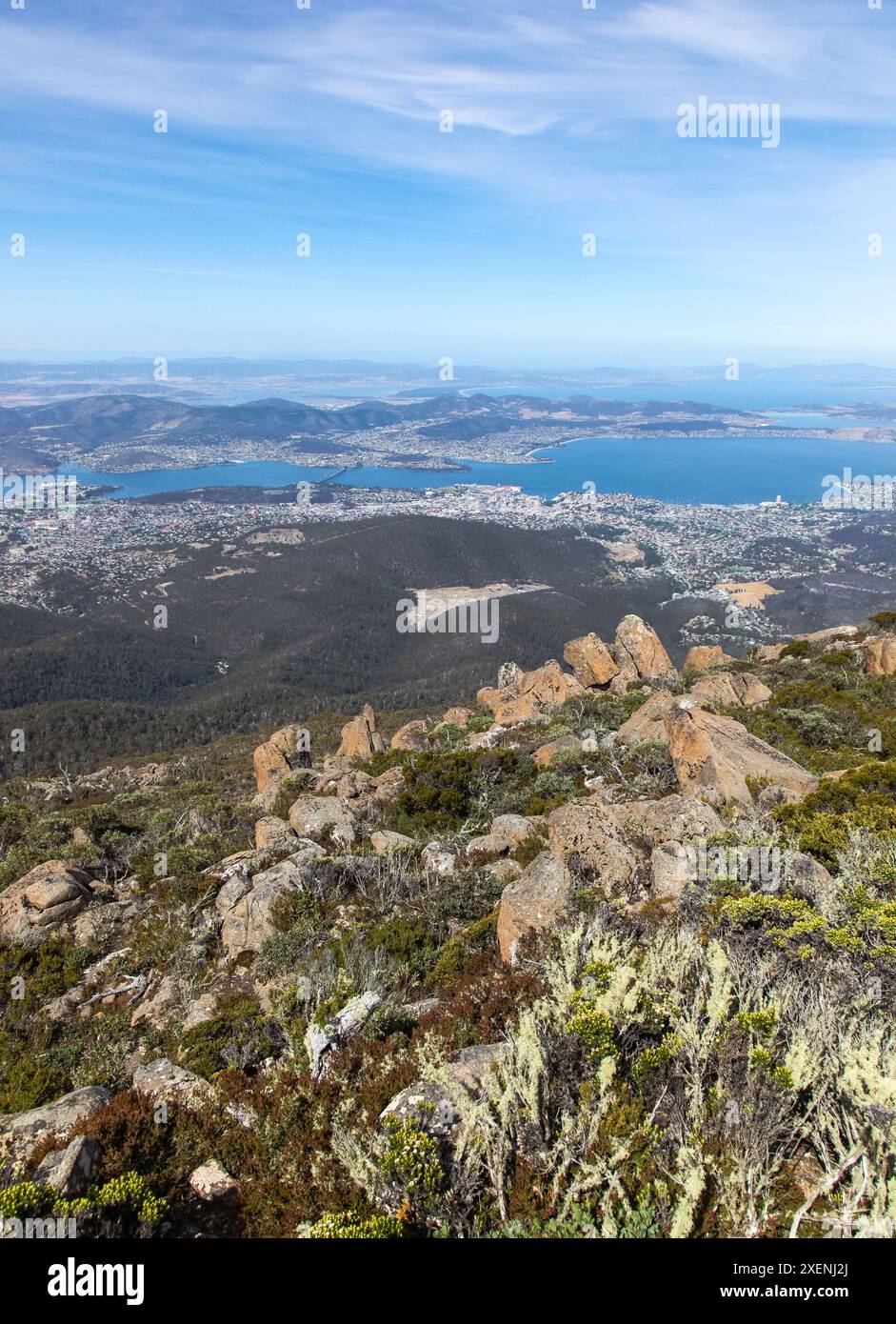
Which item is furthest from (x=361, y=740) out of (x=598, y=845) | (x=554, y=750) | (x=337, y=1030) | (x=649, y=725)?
(x=337, y=1030)

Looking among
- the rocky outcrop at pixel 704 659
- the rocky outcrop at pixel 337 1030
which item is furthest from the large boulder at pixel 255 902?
the rocky outcrop at pixel 704 659

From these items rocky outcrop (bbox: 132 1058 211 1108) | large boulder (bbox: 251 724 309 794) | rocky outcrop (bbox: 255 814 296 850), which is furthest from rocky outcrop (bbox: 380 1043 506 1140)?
large boulder (bbox: 251 724 309 794)

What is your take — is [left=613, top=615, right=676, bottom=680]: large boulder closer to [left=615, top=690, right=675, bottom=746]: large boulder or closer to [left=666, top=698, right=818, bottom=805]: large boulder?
[left=615, top=690, right=675, bottom=746]: large boulder

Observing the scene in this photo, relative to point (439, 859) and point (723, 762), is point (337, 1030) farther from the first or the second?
point (723, 762)

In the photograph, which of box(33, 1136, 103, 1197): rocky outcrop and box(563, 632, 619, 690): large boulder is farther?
box(563, 632, 619, 690): large boulder

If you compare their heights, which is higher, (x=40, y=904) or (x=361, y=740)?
(x=40, y=904)

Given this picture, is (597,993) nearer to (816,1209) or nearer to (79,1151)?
(816,1209)
